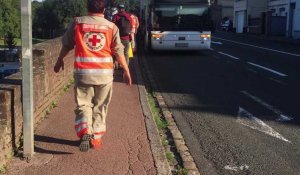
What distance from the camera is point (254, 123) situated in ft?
28.6

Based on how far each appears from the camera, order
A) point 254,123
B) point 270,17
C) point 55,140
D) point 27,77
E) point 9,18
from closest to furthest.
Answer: point 27,77 → point 55,140 → point 254,123 → point 270,17 → point 9,18

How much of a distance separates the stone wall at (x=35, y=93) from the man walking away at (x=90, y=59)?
722mm

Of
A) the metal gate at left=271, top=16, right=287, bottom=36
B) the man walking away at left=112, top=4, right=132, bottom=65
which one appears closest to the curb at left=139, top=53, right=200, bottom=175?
the man walking away at left=112, top=4, right=132, bottom=65

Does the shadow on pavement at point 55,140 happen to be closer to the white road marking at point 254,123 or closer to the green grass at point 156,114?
the green grass at point 156,114

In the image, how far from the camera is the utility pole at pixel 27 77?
5.60 metres

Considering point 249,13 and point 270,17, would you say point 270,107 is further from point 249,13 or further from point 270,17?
point 249,13

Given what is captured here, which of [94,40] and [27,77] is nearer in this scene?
[27,77]

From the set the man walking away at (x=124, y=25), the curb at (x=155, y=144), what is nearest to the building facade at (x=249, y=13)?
the man walking away at (x=124, y=25)

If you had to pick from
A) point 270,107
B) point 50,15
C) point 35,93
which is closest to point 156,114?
point 270,107

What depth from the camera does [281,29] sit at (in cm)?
5481

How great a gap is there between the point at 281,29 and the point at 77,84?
51.3m

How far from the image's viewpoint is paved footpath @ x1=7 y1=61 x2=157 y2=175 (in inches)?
220

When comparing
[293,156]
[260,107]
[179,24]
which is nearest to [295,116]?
[260,107]

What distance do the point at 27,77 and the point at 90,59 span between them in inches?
30.8
